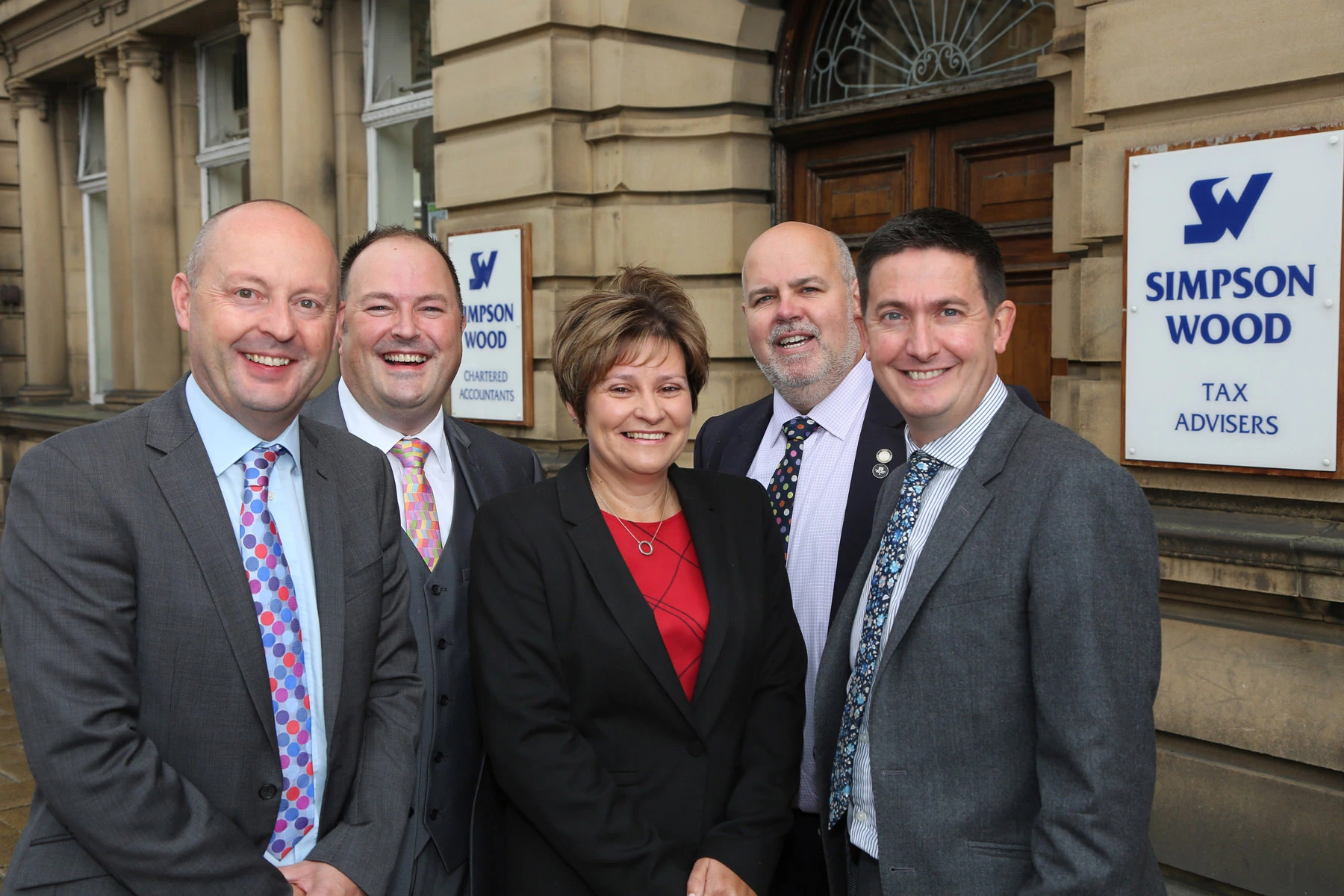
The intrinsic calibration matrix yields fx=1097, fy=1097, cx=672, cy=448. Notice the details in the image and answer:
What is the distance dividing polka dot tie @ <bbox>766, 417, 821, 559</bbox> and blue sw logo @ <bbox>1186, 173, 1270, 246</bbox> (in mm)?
1844

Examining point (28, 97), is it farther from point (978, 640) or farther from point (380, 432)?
point (978, 640)

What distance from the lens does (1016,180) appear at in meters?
5.52

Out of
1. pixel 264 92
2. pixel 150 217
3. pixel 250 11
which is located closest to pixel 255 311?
pixel 264 92

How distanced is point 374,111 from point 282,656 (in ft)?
25.4

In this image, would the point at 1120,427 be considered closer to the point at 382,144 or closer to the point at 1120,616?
the point at 1120,616

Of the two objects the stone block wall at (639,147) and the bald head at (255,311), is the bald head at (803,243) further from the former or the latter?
the stone block wall at (639,147)

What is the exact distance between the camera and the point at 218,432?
84.4 inches

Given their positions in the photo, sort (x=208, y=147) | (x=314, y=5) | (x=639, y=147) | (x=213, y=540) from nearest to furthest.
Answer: (x=213, y=540) → (x=639, y=147) → (x=314, y=5) → (x=208, y=147)

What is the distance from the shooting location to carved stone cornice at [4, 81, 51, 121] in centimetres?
1341

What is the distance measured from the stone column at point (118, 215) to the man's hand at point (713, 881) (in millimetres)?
11187

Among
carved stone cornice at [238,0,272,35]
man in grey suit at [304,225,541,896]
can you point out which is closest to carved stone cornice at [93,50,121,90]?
carved stone cornice at [238,0,272,35]

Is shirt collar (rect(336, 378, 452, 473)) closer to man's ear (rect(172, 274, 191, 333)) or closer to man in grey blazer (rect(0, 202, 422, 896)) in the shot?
man in grey blazer (rect(0, 202, 422, 896))

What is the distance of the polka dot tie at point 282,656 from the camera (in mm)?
2094

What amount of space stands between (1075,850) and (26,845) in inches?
70.8
